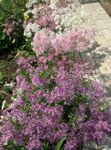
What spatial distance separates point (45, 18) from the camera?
702 cm

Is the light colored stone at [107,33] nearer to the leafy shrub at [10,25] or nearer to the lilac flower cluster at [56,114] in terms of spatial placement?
the leafy shrub at [10,25]

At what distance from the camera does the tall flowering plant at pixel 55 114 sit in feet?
15.8

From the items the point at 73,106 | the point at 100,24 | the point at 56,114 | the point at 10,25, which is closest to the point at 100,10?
the point at 100,24

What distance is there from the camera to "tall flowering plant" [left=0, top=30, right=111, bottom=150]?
4.80 meters

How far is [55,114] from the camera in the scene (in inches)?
189

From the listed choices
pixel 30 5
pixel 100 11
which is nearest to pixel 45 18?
pixel 30 5

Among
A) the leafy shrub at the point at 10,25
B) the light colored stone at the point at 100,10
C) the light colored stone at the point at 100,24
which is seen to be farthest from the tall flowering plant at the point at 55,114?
the light colored stone at the point at 100,10

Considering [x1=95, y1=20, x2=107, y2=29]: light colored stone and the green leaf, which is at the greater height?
the green leaf

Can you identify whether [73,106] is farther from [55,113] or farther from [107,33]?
[107,33]

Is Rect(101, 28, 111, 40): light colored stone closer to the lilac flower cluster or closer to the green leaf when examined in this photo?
the lilac flower cluster

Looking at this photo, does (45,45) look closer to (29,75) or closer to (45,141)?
(29,75)

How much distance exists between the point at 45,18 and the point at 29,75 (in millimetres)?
1779

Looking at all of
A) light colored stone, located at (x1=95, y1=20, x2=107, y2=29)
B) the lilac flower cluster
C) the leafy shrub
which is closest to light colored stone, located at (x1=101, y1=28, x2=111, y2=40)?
light colored stone, located at (x1=95, y1=20, x2=107, y2=29)

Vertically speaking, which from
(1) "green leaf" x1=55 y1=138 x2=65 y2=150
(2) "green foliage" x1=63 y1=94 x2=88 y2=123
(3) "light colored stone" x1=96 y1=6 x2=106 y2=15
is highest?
(2) "green foliage" x1=63 y1=94 x2=88 y2=123
